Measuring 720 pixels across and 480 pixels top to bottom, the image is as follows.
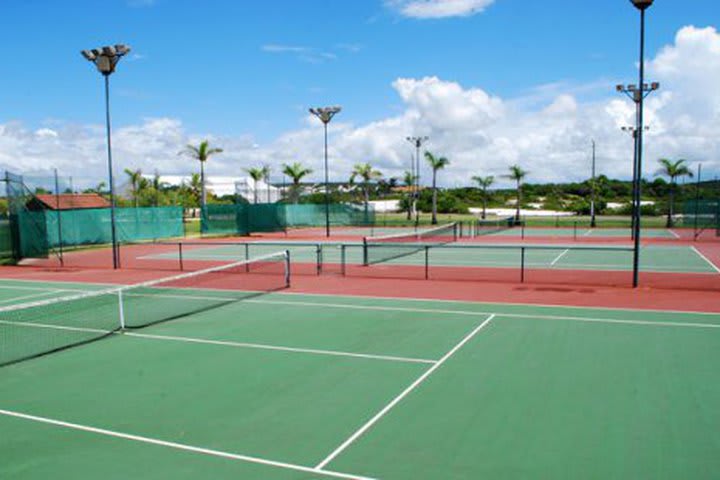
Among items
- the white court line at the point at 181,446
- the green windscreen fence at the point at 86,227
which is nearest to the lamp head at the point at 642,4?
the white court line at the point at 181,446

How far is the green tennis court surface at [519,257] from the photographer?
2439 centimetres

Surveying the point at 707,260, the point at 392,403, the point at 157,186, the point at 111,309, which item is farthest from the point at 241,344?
the point at 157,186

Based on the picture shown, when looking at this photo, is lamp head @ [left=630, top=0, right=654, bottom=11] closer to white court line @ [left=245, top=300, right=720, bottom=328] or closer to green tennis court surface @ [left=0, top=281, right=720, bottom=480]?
green tennis court surface @ [left=0, top=281, right=720, bottom=480]

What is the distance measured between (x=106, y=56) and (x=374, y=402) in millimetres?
20049

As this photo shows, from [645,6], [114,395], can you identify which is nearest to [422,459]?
[114,395]

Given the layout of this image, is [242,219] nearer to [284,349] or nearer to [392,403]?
[284,349]

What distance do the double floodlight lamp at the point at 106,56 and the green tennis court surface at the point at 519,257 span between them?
29.3 ft

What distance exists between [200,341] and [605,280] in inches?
557

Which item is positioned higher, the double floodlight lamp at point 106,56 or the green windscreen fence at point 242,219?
the double floodlight lamp at point 106,56

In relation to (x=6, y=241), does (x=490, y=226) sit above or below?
below

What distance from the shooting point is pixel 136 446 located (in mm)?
6996

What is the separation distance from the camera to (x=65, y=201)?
43.5 m

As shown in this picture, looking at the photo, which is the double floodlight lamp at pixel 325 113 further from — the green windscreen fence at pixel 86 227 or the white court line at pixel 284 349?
the white court line at pixel 284 349

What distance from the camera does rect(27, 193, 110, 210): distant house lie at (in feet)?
118
